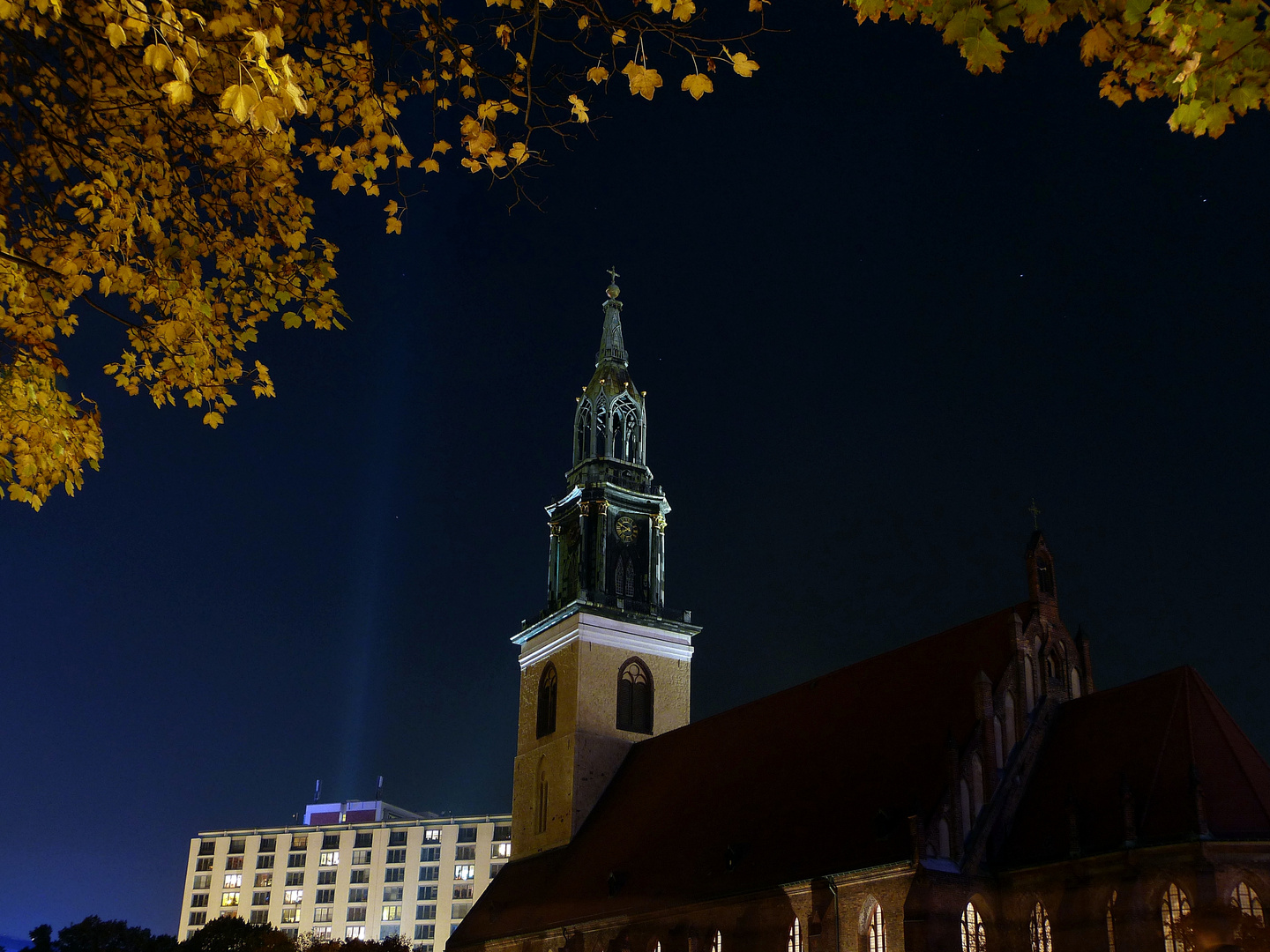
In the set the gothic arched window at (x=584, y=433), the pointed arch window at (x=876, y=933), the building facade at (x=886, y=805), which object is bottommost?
the pointed arch window at (x=876, y=933)

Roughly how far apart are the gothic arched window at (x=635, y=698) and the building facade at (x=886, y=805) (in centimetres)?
12

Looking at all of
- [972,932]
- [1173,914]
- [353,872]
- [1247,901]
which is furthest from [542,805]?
[353,872]

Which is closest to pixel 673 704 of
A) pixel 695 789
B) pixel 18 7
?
pixel 695 789

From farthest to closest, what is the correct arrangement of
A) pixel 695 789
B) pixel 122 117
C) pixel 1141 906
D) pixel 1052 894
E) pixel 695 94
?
pixel 695 789 < pixel 1052 894 < pixel 1141 906 < pixel 122 117 < pixel 695 94

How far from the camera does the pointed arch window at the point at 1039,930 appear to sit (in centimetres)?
3133

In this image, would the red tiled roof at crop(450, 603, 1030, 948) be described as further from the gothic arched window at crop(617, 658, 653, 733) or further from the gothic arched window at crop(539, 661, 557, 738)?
the gothic arched window at crop(539, 661, 557, 738)

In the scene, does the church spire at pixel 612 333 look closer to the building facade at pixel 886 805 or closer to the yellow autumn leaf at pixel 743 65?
the building facade at pixel 886 805

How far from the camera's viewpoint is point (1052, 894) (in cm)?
3153

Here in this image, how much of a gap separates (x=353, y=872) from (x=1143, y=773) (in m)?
144

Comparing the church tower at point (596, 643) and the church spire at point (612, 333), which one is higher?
the church spire at point (612, 333)

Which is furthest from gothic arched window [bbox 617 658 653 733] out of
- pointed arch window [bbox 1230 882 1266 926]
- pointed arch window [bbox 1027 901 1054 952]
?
pointed arch window [bbox 1230 882 1266 926]

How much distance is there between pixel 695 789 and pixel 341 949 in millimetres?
40881

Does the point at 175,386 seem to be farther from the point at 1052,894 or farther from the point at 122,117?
the point at 1052,894

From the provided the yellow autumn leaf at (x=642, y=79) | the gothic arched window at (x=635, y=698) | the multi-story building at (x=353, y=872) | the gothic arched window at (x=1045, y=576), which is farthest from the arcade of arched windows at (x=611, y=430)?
A: the multi-story building at (x=353, y=872)
